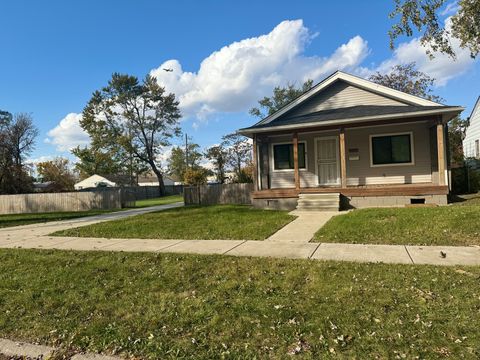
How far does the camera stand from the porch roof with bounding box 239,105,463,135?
11977mm

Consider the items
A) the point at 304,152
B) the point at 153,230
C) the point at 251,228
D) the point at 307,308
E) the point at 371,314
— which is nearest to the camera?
the point at 371,314

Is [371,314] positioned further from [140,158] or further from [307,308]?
[140,158]

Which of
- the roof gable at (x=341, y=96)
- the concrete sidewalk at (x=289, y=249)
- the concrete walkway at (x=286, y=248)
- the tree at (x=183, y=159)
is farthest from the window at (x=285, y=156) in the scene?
the tree at (x=183, y=159)

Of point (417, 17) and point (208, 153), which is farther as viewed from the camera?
point (208, 153)

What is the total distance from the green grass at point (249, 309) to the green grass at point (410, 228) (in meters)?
2.05

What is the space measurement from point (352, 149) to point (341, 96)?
2595 mm

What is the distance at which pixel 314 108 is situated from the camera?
15797mm

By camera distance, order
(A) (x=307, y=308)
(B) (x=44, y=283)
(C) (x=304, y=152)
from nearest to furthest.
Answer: (A) (x=307, y=308) < (B) (x=44, y=283) < (C) (x=304, y=152)

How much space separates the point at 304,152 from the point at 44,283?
11.7 meters

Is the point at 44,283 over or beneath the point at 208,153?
beneath

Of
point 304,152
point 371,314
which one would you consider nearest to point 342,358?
point 371,314

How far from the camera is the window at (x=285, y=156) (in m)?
15.2

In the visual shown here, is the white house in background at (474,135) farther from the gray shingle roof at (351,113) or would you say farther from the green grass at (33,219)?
the green grass at (33,219)

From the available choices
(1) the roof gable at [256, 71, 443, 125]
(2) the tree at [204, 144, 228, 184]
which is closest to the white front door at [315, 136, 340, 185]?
(1) the roof gable at [256, 71, 443, 125]
